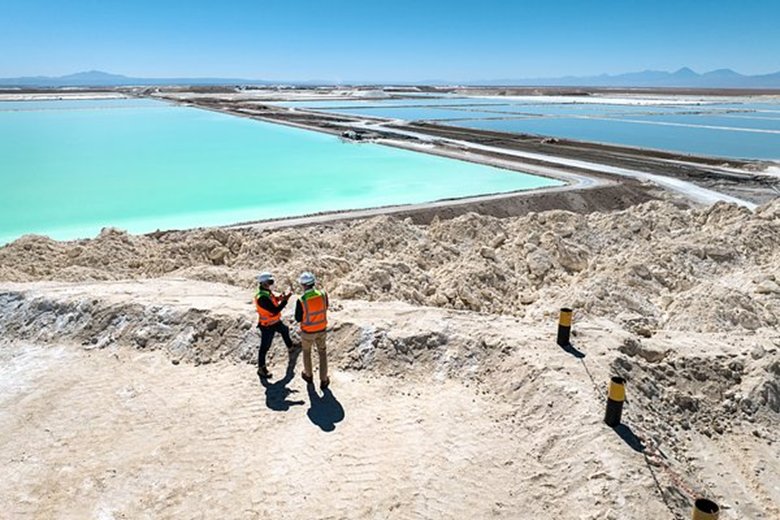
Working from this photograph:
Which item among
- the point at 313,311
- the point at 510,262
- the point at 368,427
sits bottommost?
the point at 510,262

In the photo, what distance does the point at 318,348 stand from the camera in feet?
20.2

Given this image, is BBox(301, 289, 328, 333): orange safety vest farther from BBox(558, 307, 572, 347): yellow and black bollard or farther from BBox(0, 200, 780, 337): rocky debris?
BBox(0, 200, 780, 337): rocky debris

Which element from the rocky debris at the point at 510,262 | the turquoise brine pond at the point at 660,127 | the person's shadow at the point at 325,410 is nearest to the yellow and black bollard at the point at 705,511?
the person's shadow at the point at 325,410

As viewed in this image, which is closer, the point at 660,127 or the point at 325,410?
the point at 325,410

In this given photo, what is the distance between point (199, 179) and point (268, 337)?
1836 centimetres

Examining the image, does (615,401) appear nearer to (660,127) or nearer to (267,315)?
(267,315)

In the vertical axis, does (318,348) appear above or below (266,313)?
below

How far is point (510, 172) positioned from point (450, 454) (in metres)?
20.9

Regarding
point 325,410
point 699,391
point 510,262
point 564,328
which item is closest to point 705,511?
point 699,391

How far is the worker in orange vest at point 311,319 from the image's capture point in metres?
5.95

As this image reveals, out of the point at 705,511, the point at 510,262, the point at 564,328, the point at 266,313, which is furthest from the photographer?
the point at 510,262

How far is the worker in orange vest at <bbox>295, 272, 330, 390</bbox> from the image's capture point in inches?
234

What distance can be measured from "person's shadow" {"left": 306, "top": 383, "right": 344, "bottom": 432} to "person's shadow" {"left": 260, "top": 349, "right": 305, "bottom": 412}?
0.17 metres

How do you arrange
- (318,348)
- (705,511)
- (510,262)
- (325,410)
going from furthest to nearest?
(510,262), (318,348), (325,410), (705,511)
